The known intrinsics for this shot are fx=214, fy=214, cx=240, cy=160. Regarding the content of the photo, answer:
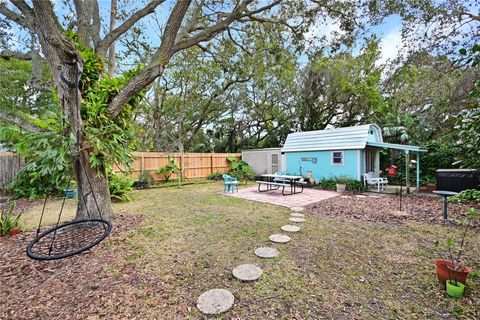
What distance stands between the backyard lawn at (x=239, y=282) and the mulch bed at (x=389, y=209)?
552mm

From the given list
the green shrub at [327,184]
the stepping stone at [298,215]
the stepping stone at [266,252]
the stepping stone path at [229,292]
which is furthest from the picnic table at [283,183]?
the stepping stone at [266,252]

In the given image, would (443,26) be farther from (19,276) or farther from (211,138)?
(211,138)

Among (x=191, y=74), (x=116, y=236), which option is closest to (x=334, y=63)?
(x=191, y=74)

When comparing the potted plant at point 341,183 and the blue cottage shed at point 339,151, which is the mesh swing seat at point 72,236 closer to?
the potted plant at point 341,183

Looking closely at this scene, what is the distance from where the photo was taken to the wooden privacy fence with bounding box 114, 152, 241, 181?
1023cm

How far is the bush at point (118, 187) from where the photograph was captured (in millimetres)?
6660

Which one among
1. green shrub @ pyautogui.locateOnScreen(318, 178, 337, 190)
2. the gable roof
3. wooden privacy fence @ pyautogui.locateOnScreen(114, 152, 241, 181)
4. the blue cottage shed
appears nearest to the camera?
the blue cottage shed

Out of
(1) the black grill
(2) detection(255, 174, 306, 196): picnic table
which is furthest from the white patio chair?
(2) detection(255, 174, 306, 196): picnic table

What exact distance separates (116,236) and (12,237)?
1.73 metres

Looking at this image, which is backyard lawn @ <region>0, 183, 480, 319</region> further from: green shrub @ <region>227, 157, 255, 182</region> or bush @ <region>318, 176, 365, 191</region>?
green shrub @ <region>227, 157, 255, 182</region>

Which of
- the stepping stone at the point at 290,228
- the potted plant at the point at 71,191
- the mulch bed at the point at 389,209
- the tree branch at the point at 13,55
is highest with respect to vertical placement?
the tree branch at the point at 13,55

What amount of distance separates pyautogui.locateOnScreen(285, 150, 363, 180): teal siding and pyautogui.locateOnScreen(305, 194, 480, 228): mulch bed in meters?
2.03

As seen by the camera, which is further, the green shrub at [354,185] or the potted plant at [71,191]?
the green shrub at [354,185]

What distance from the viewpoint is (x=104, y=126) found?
3930mm
